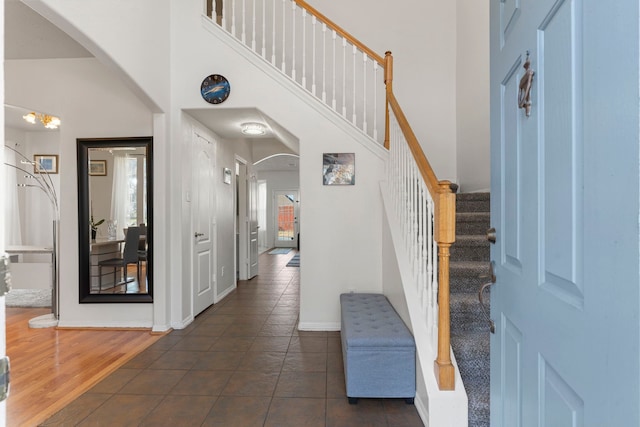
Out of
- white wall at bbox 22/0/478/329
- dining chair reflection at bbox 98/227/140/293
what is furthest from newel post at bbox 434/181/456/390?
dining chair reflection at bbox 98/227/140/293

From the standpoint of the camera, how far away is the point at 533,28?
0.87 metres

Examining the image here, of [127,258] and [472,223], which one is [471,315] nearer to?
[472,223]

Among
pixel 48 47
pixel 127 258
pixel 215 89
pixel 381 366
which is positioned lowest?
pixel 381 366

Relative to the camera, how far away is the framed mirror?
12.4ft

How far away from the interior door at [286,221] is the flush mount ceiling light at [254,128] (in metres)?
9.04

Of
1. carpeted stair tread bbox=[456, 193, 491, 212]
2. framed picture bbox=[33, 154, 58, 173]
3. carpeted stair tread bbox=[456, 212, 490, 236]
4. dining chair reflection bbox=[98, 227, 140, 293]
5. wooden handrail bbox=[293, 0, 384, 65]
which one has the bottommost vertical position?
dining chair reflection bbox=[98, 227, 140, 293]

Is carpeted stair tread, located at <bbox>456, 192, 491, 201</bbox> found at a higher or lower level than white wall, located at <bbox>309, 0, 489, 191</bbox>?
lower

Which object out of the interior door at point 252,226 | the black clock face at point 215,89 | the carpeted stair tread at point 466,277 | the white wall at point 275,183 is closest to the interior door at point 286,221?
the white wall at point 275,183

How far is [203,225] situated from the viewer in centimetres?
440

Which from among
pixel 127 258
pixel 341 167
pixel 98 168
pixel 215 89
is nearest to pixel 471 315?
pixel 341 167

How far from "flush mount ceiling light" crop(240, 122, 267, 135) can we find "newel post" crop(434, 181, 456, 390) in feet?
10.0

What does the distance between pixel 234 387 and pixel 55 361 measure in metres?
1.73

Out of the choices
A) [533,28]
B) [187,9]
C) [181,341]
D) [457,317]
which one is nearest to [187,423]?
[181,341]

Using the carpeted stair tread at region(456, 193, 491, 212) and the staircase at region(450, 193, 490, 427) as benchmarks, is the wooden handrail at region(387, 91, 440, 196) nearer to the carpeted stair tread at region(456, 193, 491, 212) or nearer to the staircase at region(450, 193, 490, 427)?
the staircase at region(450, 193, 490, 427)
